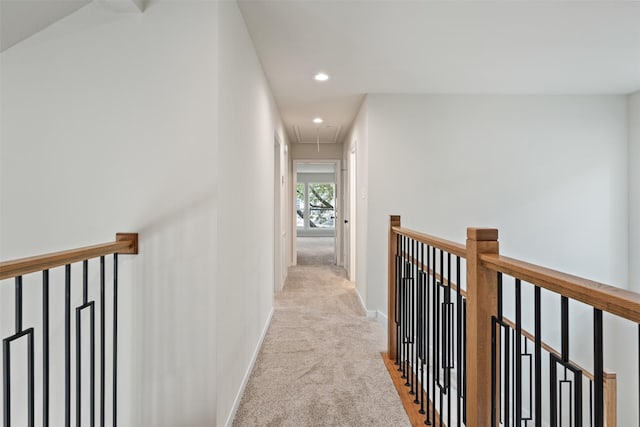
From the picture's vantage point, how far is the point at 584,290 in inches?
32.5

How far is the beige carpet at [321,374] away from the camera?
2.08 m

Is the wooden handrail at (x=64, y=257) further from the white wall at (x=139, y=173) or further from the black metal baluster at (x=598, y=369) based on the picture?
the black metal baluster at (x=598, y=369)

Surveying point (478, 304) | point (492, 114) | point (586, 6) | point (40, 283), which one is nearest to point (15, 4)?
point (40, 283)

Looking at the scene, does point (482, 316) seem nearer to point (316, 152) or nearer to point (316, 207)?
point (316, 152)

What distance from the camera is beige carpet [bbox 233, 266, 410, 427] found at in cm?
208

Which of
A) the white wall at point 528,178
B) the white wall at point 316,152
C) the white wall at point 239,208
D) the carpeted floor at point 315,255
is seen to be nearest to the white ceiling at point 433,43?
the white wall at point 528,178

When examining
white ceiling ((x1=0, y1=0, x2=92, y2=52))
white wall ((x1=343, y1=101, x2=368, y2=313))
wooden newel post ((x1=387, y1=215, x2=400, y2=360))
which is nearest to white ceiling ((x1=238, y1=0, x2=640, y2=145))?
white wall ((x1=343, y1=101, x2=368, y2=313))

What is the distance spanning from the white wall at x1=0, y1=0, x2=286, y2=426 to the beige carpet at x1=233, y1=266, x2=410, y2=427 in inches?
19.9

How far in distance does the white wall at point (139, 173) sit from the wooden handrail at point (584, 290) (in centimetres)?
129

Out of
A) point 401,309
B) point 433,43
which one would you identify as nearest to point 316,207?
point 433,43

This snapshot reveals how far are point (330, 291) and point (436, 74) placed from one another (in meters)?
2.93

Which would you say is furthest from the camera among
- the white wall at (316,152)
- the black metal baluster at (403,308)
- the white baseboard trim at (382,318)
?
the white wall at (316,152)

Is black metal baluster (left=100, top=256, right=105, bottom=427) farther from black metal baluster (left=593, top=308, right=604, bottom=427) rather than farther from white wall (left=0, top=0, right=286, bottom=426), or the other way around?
black metal baluster (left=593, top=308, right=604, bottom=427)

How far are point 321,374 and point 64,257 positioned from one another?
1.83 metres
